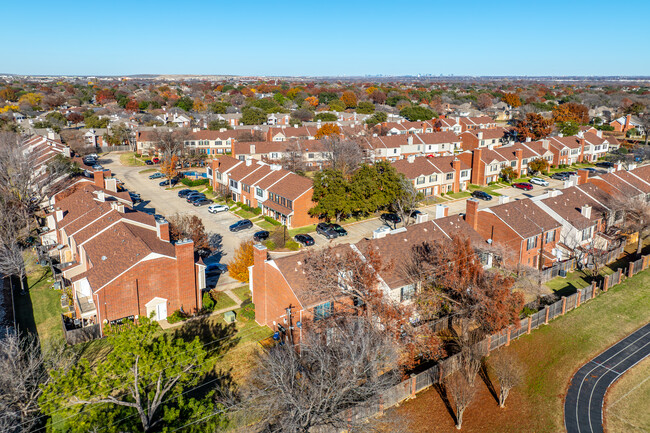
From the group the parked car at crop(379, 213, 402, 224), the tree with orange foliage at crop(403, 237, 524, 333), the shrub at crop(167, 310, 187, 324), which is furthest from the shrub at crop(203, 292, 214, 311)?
the parked car at crop(379, 213, 402, 224)

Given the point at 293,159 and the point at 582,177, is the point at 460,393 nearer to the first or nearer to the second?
the point at 582,177

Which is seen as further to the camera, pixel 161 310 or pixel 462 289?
pixel 161 310

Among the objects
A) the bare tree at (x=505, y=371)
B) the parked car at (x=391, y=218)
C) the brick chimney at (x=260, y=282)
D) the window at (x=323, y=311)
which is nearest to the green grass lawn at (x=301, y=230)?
the parked car at (x=391, y=218)

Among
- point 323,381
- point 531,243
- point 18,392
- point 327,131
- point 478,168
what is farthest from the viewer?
point 327,131

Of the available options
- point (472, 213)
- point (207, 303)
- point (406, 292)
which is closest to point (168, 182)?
→ point (207, 303)

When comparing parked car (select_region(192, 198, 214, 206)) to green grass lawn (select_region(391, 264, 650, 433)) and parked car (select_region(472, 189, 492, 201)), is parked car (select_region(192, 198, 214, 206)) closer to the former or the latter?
parked car (select_region(472, 189, 492, 201))

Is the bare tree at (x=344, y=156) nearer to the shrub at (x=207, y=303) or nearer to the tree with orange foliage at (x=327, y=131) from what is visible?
the tree with orange foliage at (x=327, y=131)

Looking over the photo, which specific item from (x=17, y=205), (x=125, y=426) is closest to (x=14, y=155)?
(x=17, y=205)
